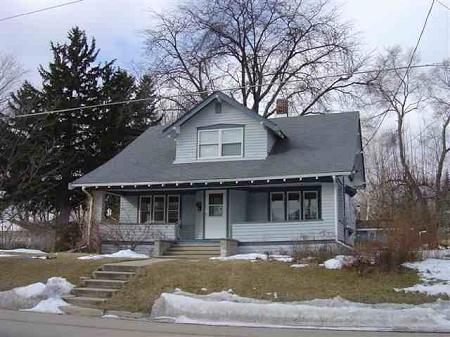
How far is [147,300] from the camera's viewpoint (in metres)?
15.4

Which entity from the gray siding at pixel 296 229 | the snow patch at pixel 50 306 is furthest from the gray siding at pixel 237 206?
the snow patch at pixel 50 306

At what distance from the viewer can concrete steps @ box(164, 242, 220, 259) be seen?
24.0 meters

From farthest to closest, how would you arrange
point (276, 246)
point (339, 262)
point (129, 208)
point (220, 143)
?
point (129, 208) < point (220, 143) < point (276, 246) < point (339, 262)

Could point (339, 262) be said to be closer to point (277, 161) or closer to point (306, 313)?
point (306, 313)

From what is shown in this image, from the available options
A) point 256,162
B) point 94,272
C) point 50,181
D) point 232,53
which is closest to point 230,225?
point 256,162

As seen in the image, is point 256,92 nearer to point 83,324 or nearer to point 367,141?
point 367,141

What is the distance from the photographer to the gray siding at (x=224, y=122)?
2661 cm

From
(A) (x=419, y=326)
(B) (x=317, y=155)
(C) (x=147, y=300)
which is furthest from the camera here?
(B) (x=317, y=155)

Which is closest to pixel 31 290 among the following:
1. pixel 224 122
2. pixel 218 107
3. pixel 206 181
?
pixel 206 181

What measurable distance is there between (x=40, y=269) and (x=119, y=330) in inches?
299

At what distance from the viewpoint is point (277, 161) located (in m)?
25.6

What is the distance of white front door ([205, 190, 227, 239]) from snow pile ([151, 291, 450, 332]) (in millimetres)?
11199

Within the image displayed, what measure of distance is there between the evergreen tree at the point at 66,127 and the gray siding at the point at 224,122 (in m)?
10.6

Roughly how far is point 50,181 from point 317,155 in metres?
22.6
